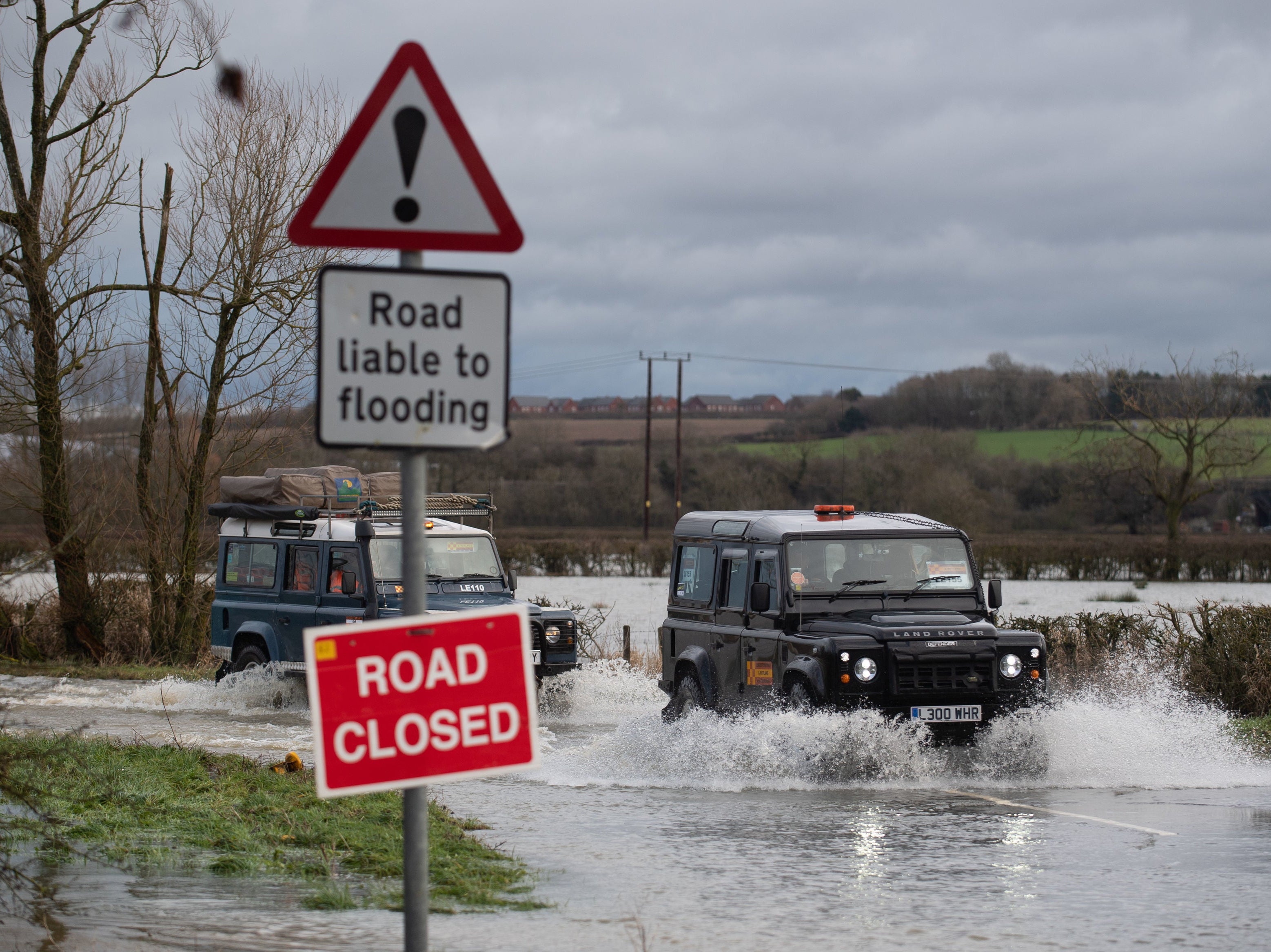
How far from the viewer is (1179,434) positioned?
198 feet

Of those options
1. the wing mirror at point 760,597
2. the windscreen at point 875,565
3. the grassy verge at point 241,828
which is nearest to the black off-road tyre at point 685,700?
the wing mirror at point 760,597

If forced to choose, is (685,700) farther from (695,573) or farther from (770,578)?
(770,578)

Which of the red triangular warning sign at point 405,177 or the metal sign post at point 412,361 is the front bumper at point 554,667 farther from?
the red triangular warning sign at point 405,177

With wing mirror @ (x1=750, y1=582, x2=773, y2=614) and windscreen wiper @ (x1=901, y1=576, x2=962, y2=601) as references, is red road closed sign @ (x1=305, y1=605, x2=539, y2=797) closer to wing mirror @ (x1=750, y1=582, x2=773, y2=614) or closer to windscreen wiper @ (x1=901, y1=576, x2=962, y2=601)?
wing mirror @ (x1=750, y1=582, x2=773, y2=614)

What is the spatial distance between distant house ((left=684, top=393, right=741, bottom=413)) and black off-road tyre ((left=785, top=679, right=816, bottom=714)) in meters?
90.2

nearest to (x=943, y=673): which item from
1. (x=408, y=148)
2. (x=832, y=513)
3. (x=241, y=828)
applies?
(x=832, y=513)

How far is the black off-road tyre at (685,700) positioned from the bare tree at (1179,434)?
49.1 meters

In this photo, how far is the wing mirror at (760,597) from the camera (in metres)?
12.1

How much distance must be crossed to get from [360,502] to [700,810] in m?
8.75

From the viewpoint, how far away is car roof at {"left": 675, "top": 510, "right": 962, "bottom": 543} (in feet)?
42.1

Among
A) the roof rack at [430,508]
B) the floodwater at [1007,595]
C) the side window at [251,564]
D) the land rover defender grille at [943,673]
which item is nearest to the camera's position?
the land rover defender grille at [943,673]

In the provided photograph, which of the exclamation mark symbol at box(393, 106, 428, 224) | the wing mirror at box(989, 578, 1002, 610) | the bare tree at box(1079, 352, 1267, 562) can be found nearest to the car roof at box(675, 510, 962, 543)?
the wing mirror at box(989, 578, 1002, 610)

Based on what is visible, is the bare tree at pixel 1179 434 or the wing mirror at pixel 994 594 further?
the bare tree at pixel 1179 434

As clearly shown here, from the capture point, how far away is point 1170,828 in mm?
9750
